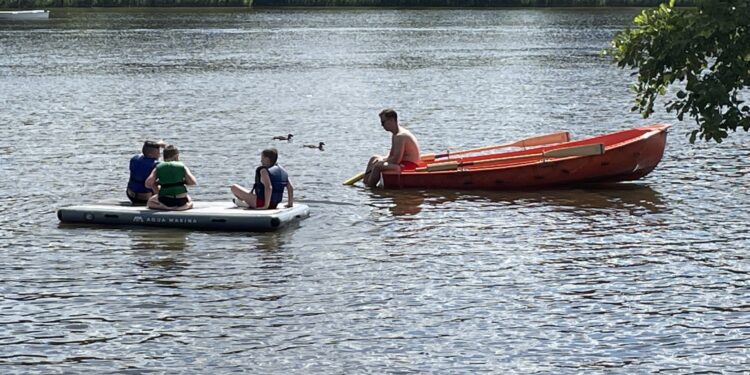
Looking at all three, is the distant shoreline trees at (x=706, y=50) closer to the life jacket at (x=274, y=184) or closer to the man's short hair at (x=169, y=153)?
the life jacket at (x=274, y=184)

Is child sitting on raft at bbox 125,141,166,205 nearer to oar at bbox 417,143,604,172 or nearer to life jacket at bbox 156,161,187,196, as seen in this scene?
life jacket at bbox 156,161,187,196

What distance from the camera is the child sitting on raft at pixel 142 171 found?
69.4ft

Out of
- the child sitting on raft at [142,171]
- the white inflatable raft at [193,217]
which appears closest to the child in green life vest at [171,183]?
the white inflatable raft at [193,217]

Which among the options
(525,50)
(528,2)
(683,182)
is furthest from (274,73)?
(528,2)

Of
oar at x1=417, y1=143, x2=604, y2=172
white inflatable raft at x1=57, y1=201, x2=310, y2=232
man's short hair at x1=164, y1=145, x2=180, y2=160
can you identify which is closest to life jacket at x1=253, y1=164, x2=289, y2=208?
white inflatable raft at x1=57, y1=201, x2=310, y2=232

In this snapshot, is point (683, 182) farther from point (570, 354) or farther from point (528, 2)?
point (528, 2)

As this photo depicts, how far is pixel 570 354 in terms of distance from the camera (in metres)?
14.0

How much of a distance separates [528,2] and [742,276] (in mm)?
112331

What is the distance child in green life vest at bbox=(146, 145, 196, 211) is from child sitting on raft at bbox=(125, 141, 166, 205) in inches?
20.0

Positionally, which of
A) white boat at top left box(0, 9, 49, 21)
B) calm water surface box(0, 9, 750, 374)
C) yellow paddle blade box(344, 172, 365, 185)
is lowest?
calm water surface box(0, 9, 750, 374)

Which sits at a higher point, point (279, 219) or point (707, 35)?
point (707, 35)

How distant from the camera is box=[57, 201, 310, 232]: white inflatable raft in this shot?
20156 millimetres

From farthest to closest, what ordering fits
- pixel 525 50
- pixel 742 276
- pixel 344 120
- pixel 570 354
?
1. pixel 525 50
2. pixel 344 120
3. pixel 742 276
4. pixel 570 354

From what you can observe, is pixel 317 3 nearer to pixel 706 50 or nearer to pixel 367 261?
pixel 367 261
